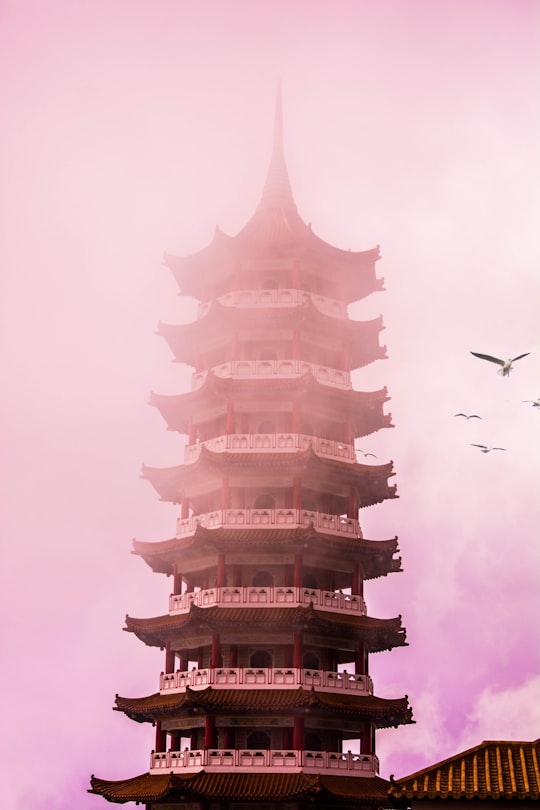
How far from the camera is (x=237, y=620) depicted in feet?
149

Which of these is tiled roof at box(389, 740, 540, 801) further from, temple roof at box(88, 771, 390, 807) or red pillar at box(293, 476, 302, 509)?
red pillar at box(293, 476, 302, 509)

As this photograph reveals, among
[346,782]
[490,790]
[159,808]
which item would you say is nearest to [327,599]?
[346,782]

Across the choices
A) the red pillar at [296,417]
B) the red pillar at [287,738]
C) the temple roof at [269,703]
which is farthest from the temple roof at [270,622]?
the red pillar at [296,417]

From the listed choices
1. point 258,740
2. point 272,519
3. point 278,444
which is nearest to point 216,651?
point 258,740

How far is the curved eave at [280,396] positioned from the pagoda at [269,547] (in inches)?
3.1

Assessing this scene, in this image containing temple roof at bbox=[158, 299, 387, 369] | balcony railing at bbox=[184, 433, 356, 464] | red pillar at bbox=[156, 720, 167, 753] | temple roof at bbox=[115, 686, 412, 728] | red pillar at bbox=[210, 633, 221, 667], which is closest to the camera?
temple roof at bbox=[115, 686, 412, 728]

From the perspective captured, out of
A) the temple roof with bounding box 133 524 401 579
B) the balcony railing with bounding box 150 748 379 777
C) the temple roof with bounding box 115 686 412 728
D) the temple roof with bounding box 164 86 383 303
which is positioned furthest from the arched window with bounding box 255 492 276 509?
the temple roof with bounding box 164 86 383 303

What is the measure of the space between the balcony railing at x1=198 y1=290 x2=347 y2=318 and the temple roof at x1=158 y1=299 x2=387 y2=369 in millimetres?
639

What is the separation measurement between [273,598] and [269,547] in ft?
7.74

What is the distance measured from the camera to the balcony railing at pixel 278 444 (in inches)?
1945

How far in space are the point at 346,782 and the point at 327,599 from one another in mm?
7692

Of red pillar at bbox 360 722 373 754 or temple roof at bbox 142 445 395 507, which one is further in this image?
temple roof at bbox 142 445 395 507

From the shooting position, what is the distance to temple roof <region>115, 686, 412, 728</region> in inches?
1718

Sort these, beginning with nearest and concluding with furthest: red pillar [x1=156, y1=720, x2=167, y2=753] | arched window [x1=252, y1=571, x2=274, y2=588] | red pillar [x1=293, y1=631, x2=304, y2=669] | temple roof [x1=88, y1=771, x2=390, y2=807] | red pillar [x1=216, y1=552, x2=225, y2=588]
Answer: temple roof [x1=88, y1=771, x2=390, y2=807], red pillar [x1=293, y1=631, x2=304, y2=669], red pillar [x1=216, y1=552, x2=225, y2=588], red pillar [x1=156, y1=720, x2=167, y2=753], arched window [x1=252, y1=571, x2=274, y2=588]
